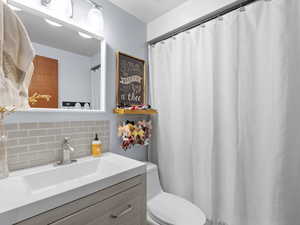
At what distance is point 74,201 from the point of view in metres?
0.65

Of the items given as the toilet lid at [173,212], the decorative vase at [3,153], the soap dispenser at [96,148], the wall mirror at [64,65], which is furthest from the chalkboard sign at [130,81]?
the toilet lid at [173,212]

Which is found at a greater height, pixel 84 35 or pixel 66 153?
pixel 84 35

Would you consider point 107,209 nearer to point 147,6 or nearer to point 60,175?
point 60,175

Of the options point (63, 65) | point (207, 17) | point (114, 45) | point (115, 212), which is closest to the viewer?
point (115, 212)

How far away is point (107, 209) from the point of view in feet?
2.45

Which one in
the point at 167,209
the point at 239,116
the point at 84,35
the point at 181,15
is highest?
the point at 181,15

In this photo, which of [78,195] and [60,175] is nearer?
[78,195]

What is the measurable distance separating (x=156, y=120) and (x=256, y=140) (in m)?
0.91

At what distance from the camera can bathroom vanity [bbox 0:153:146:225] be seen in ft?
1.81

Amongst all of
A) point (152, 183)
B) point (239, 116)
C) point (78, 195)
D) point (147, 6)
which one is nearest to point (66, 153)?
point (78, 195)

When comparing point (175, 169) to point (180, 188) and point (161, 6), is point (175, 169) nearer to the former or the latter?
point (180, 188)

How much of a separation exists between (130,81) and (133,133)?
1.70ft

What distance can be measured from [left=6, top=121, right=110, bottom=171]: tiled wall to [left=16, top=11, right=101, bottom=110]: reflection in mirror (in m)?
0.14

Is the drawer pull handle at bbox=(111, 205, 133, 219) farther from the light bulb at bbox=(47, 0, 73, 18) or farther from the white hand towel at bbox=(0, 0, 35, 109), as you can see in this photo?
the light bulb at bbox=(47, 0, 73, 18)
